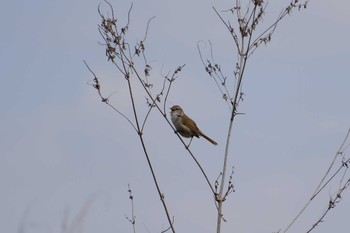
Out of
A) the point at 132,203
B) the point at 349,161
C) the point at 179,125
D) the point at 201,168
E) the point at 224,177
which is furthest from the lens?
the point at 179,125

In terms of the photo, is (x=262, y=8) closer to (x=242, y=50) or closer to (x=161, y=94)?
(x=242, y=50)

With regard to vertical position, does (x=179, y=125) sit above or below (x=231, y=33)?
above

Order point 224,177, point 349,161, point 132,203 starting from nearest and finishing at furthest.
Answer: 1. point 224,177
2. point 349,161
3. point 132,203

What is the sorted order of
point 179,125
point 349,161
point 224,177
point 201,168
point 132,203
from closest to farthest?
1. point 224,177
2. point 201,168
3. point 349,161
4. point 132,203
5. point 179,125

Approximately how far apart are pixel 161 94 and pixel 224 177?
43.1 inches

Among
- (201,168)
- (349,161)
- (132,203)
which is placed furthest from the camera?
(132,203)

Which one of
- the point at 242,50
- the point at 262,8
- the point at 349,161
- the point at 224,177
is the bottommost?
the point at 224,177

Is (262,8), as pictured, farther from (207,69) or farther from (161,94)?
(161,94)

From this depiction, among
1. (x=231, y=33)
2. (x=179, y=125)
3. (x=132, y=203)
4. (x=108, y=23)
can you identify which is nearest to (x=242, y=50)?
(x=231, y=33)

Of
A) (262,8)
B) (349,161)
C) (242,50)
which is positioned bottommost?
(349,161)

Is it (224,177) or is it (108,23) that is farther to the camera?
(108,23)

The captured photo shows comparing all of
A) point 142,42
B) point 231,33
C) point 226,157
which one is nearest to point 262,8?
point 231,33

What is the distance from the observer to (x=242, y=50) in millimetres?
4508

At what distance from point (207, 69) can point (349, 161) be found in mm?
1284
